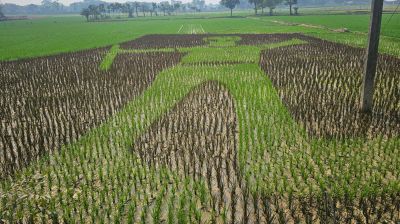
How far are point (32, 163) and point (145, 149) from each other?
71.9 inches

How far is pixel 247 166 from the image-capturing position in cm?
503

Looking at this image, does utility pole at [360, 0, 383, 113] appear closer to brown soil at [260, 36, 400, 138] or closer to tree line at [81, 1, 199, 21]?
brown soil at [260, 36, 400, 138]

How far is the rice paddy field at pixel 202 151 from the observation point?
157 inches

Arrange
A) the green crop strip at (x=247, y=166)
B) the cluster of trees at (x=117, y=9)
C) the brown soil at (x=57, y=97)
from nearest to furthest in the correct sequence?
the green crop strip at (x=247, y=166) → the brown soil at (x=57, y=97) → the cluster of trees at (x=117, y=9)

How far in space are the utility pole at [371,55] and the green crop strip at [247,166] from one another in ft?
5.23

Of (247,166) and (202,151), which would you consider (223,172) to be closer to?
(247,166)

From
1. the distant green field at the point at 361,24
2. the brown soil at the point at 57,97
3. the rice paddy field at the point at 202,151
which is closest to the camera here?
the rice paddy field at the point at 202,151

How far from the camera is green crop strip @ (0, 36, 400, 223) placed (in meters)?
4.27

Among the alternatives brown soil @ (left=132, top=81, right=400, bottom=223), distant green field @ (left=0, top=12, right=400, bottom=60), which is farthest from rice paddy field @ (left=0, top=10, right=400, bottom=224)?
distant green field @ (left=0, top=12, right=400, bottom=60)

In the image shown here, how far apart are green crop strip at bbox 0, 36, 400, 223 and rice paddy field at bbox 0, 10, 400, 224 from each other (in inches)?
0.9

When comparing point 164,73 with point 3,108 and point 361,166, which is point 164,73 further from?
point 361,166

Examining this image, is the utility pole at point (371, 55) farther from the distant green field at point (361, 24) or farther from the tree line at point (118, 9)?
the tree line at point (118, 9)

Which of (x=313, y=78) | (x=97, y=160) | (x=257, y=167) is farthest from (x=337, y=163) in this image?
(x=313, y=78)

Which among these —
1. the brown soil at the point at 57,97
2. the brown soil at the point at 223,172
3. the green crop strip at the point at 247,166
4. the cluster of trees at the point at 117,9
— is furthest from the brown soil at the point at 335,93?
the cluster of trees at the point at 117,9
